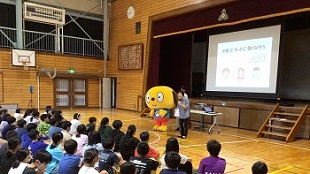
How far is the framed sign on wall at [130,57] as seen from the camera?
Answer: 11469 mm

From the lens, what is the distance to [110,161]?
264cm

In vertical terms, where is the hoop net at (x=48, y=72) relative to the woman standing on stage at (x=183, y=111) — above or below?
above

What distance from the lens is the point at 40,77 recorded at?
11.6 metres

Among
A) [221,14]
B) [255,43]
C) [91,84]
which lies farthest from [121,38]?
[255,43]

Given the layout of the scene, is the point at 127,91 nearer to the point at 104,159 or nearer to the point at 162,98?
the point at 162,98

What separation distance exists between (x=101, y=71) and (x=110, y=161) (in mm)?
11204

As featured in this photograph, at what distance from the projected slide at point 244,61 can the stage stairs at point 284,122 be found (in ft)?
2.26

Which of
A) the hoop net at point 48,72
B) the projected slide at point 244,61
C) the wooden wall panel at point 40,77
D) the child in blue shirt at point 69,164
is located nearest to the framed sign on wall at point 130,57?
the wooden wall panel at point 40,77

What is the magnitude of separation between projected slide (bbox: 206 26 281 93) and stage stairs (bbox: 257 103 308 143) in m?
0.69

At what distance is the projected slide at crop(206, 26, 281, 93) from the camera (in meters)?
7.23

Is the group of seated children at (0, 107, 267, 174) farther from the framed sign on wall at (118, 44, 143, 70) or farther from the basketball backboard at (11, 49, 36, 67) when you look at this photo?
the basketball backboard at (11, 49, 36, 67)

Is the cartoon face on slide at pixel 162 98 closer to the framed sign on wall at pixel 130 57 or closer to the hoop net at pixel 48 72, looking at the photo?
the framed sign on wall at pixel 130 57

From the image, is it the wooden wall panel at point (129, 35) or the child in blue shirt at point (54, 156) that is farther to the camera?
the wooden wall panel at point (129, 35)

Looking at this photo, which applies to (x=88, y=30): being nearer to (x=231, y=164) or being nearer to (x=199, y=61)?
(x=199, y=61)
